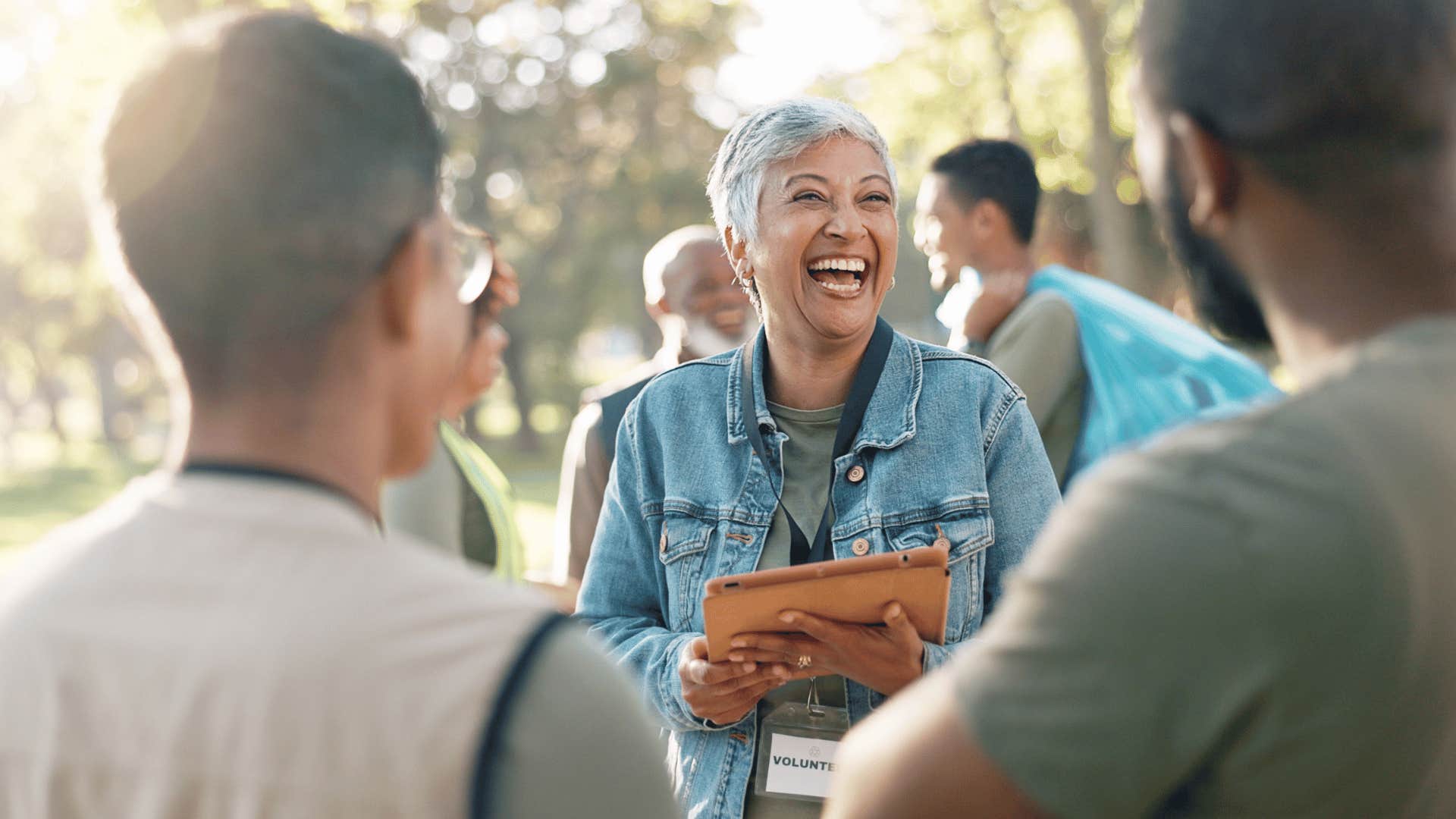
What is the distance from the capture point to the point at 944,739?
4.09ft

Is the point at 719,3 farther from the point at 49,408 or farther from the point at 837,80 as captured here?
the point at 49,408

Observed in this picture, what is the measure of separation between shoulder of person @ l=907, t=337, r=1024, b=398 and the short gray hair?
1.67ft

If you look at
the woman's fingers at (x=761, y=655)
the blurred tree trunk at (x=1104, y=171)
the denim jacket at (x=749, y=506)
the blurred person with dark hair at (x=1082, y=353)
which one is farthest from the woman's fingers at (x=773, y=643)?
the blurred tree trunk at (x=1104, y=171)

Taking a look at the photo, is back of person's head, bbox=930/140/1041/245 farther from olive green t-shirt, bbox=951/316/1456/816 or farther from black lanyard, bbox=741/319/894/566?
olive green t-shirt, bbox=951/316/1456/816

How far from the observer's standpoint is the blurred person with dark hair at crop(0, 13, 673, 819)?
118cm

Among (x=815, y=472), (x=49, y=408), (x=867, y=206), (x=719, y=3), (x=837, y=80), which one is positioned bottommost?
(x=49, y=408)

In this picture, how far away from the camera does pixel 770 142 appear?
9.98 ft

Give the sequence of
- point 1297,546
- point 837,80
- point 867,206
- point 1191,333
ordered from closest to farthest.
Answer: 1. point 1297,546
2. point 867,206
3. point 1191,333
4. point 837,80

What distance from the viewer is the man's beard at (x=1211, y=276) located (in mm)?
1399

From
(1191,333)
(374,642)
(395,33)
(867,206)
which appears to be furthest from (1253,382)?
(395,33)

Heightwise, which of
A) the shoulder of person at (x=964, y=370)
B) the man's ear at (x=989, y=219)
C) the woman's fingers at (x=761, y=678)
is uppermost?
the man's ear at (x=989, y=219)

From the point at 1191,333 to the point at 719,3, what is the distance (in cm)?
2863

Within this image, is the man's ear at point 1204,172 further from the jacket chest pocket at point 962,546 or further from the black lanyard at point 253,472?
the jacket chest pocket at point 962,546

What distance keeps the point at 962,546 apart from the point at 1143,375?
1.66 meters
